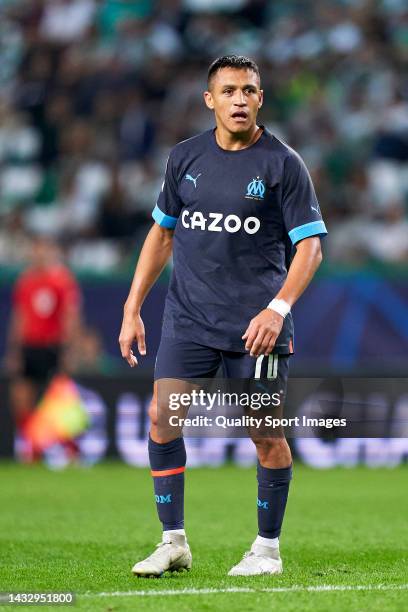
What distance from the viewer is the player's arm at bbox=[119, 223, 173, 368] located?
5488mm

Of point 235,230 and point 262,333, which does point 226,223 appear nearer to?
point 235,230

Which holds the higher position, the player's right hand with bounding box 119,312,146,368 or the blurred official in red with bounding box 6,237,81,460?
the player's right hand with bounding box 119,312,146,368

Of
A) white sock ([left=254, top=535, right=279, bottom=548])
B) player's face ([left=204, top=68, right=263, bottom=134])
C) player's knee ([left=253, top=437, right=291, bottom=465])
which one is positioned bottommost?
white sock ([left=254, top=535, right=279, bottom=548])

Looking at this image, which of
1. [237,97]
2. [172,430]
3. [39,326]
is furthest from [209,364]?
[39,326]

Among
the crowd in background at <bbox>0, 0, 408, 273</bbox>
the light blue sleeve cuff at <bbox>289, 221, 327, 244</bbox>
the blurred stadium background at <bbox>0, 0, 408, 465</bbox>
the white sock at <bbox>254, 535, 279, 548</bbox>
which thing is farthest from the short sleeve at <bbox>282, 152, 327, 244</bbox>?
the crowd in background at <bbox>0, 0, 408, 273</bbox>

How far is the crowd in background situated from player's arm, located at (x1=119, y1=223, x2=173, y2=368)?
790cm

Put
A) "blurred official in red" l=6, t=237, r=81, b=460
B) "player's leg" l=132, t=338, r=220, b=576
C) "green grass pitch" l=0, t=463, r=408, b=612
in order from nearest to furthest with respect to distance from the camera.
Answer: "green grass pitch" l=0, t=463, r=408, b=612 → "player's leg" l=132, t=338, r=220, b=576 → "blurred official in red" l=6, t=237, r=81, b=460

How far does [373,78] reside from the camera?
15625mm

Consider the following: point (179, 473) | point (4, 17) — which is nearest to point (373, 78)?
point (4, 17)

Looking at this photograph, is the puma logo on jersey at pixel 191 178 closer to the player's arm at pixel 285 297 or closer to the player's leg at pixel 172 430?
the player's arm at pixel 285 297

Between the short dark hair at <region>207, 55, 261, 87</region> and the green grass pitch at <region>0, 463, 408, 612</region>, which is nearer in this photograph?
the green grass pitch at <region>0, 463, 408, 612</region>

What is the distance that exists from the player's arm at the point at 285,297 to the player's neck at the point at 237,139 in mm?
499

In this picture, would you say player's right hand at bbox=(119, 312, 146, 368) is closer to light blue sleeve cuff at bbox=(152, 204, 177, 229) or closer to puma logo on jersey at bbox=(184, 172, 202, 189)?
light blue sleeve cuff at bbox=(152, 204, 177, 229)

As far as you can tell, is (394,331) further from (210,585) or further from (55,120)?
(210,585)
